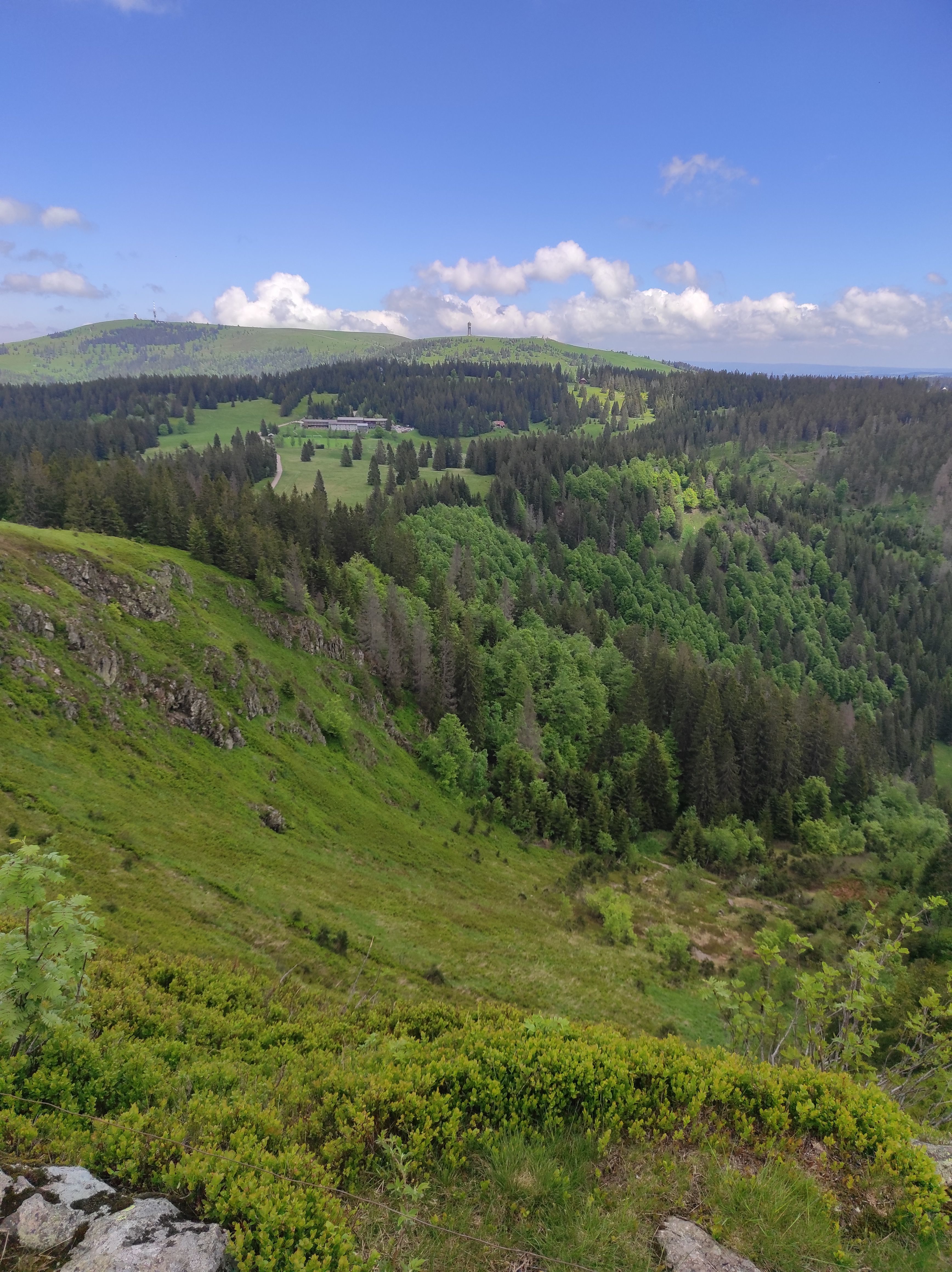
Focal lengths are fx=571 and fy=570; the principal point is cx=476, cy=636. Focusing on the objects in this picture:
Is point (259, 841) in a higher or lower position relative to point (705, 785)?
higher

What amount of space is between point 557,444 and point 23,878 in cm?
20459

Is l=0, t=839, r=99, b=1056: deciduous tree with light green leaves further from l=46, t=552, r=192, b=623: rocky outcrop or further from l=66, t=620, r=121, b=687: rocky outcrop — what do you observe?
l=46, t=552, r=192, b=623: rocky outcrop

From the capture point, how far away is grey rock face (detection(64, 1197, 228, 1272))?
5.97 m

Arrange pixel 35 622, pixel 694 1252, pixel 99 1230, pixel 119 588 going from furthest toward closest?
1. pixel 119 588
2. pixel 35 622
3. pixel 694 1252
4. pixel 99 1230

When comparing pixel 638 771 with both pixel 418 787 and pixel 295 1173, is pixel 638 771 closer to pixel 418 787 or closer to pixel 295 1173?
pixel 418 787

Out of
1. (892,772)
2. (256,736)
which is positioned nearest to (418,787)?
(256,736)

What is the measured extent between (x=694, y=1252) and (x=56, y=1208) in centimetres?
775

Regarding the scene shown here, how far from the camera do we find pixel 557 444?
197250 mm

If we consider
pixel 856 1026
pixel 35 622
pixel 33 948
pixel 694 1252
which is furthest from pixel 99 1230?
pixel 35 622

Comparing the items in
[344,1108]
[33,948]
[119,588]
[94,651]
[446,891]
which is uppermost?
[33,948]

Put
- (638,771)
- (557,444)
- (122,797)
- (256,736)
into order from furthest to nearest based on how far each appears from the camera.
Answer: (557,444) < (638,771) < (256,736) < (122,797)

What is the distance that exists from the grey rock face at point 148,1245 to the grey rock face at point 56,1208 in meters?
0.22

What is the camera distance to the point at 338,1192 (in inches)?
302

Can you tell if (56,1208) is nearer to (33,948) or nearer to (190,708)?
(33,948)
